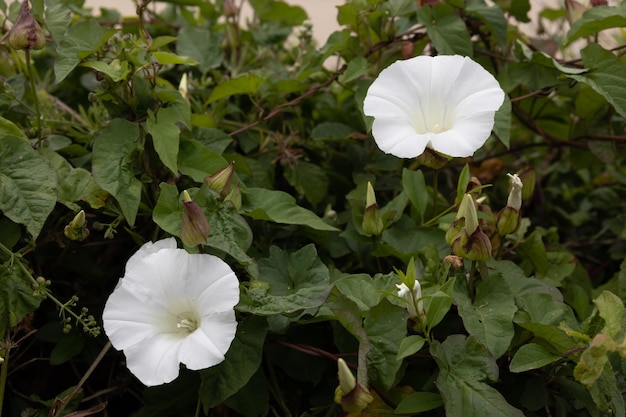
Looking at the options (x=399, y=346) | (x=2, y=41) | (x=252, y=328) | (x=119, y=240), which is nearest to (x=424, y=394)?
(x=399, y=346)

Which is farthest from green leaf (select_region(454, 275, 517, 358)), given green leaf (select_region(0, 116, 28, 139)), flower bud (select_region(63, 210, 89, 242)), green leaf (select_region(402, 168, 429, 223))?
green leaf (select_region(0, 116, 28, 139))

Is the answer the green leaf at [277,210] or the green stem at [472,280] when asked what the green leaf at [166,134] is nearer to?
the green leaf at [277,210]

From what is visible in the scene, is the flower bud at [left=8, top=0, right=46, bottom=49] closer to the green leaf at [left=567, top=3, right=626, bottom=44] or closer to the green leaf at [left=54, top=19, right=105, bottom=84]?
the green leaf at [left=54, top=19, right=105, bottom=84]

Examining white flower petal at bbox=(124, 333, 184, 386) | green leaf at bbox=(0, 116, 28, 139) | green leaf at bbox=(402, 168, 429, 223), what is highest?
green leaf at bbox=(0, 116, 28, 139)

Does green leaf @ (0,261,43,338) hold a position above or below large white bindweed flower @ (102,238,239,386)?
below

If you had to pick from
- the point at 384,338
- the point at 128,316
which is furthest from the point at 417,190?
the point at 128,316
